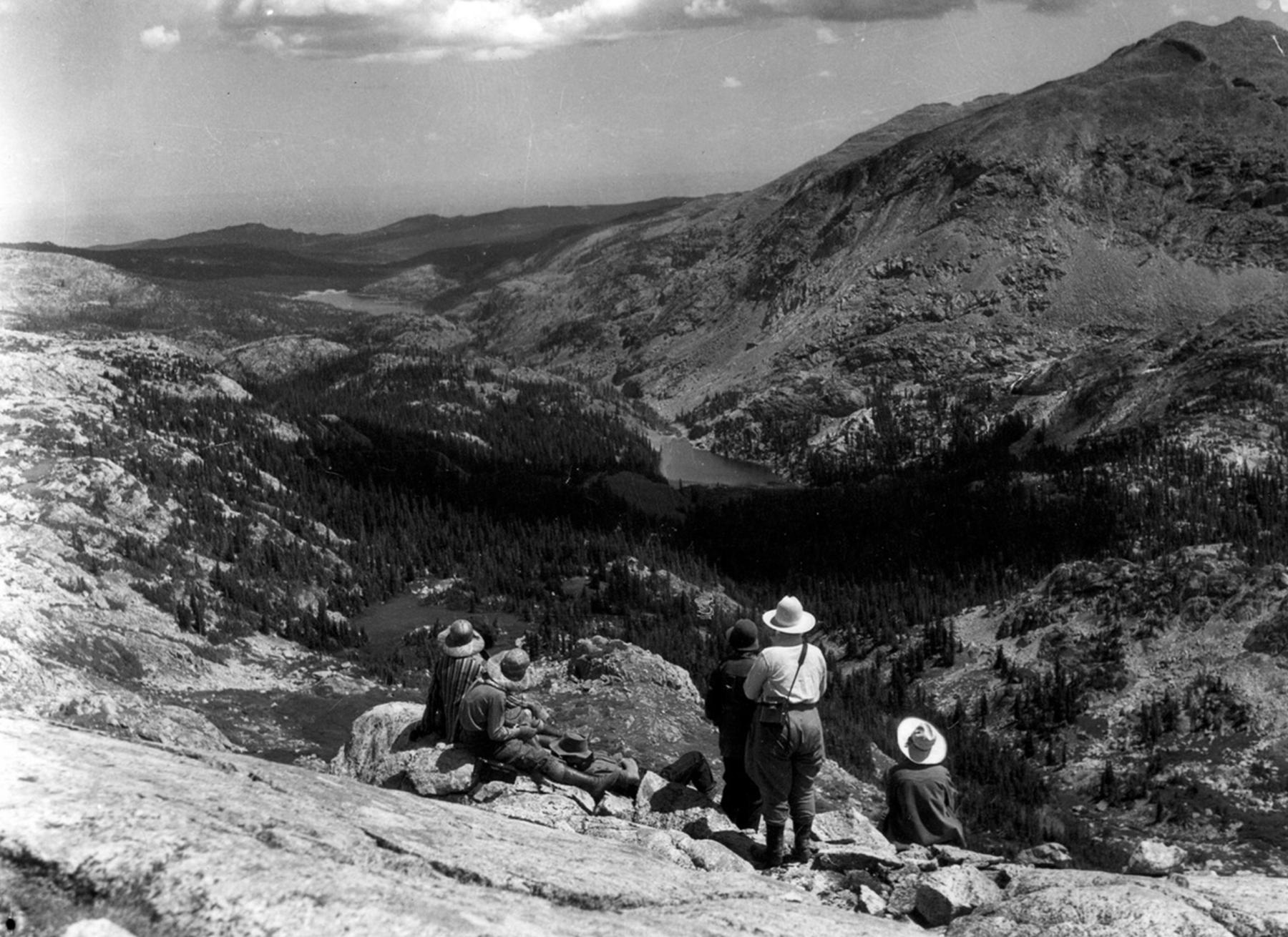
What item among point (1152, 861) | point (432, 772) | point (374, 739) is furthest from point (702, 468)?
point (1152, 861)

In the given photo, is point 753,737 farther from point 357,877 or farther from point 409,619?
point 409,619

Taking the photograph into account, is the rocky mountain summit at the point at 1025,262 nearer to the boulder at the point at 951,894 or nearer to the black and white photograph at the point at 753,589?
the black and white photograph at the point at 753,589

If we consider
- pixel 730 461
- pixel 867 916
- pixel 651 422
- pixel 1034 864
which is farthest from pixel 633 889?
pixel 651 422

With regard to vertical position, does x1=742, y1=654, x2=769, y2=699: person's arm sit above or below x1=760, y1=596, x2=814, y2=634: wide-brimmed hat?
below

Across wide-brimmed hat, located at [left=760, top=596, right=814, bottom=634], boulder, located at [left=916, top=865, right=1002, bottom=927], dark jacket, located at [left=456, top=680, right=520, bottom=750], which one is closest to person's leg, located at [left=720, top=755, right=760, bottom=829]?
wide-brimmed hat, located at [left=760, top=596, right=814, bottom=634]

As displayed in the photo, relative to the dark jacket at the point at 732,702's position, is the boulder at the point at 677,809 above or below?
below

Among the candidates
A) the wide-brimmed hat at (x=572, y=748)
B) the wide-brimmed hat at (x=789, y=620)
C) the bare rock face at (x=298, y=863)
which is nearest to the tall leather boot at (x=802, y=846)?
the bare rock face at (x=298, y=863)

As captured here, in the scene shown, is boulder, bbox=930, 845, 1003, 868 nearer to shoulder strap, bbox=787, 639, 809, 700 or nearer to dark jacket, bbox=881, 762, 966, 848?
dark jacket, bbox=881, 762, 966, 848
